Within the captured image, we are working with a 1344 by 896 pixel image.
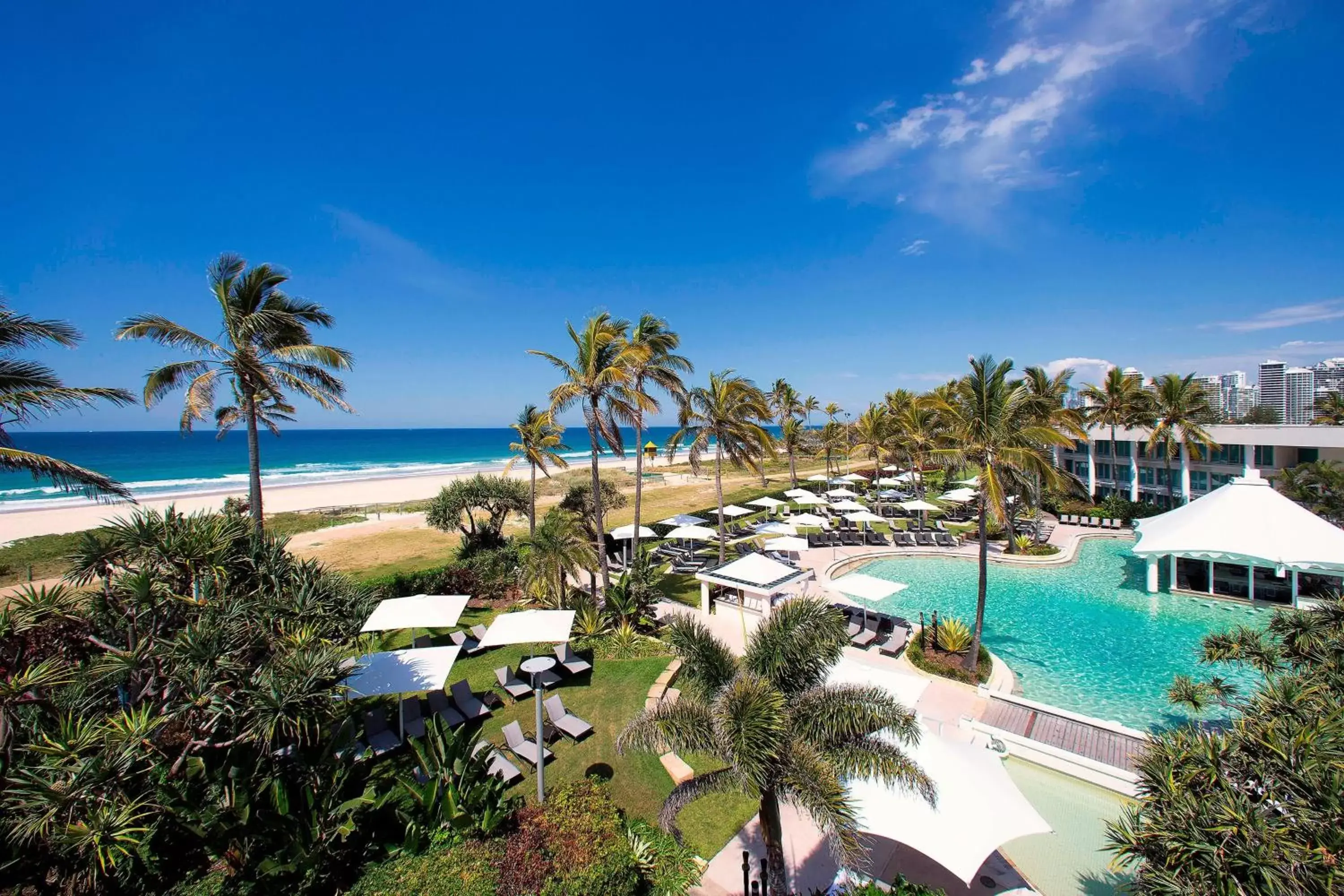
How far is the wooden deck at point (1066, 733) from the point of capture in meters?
8.83

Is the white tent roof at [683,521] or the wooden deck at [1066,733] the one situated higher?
the white tent roof at [683,521]

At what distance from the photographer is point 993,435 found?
442 inches

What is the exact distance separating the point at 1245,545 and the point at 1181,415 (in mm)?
13622

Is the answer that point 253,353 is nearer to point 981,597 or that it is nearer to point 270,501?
point 981,597

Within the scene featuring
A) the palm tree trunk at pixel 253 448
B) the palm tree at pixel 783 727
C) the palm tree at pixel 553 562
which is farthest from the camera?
the palm tree at pixel 553 562

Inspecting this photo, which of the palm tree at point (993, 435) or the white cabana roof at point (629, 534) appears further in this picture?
the white cabana roof at point (629, 534)

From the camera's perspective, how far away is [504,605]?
16.4 meters

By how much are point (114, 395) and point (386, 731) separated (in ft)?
22.6

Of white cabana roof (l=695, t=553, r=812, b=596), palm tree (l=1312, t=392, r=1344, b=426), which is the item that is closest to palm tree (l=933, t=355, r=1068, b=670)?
white cabana roof (l=695, t=553, r=812, b=596)

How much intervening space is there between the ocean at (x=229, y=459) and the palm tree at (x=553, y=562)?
36.2 feet

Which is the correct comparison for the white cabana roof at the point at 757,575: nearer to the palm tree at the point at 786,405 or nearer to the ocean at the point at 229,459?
Result: the ocean at the point at 229,459

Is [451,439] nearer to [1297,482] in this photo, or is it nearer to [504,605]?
[504,605]

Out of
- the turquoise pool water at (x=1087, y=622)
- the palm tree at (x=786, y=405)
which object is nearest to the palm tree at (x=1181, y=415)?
the turquoise pool water at (x=1087, y=622)

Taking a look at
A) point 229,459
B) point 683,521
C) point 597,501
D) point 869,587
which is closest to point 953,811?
point 869,587
